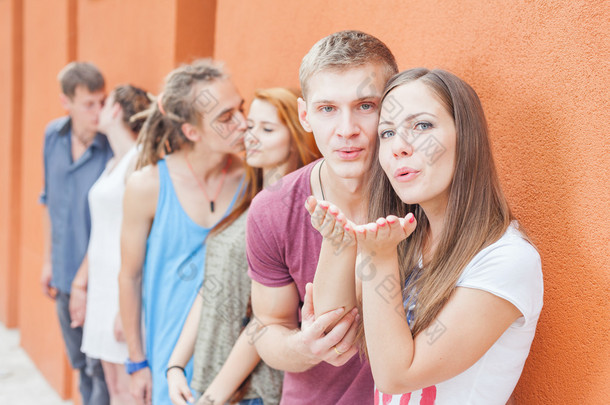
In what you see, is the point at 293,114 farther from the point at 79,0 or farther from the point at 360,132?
the point at 79,0

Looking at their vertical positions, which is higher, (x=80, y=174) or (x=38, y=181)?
(x=80, y=174)

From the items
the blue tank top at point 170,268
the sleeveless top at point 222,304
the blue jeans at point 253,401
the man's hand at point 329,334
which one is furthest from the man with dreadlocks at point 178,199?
the man's hand at point 329,334

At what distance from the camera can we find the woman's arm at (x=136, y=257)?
2.43m

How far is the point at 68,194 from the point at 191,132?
178 centimetres

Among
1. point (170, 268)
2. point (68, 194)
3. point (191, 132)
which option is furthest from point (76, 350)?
point (191, 132)

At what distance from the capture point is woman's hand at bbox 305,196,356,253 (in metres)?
1.22

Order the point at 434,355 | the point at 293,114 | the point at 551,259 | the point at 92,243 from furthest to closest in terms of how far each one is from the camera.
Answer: the point at 92,243 < the point at 293,114 < the point at 551,259 < the point at 434,355

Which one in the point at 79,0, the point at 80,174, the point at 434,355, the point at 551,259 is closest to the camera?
the point at 434,355

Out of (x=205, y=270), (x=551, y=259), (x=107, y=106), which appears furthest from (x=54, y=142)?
(x=551, y=259)

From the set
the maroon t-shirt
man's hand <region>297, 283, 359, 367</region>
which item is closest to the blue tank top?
the maroon t-shirt

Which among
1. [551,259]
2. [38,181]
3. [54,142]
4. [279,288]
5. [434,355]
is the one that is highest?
[551,259]

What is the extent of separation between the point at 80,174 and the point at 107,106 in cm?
73

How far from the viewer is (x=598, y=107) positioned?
126cm

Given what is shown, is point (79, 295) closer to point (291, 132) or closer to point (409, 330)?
point (291, 132)
